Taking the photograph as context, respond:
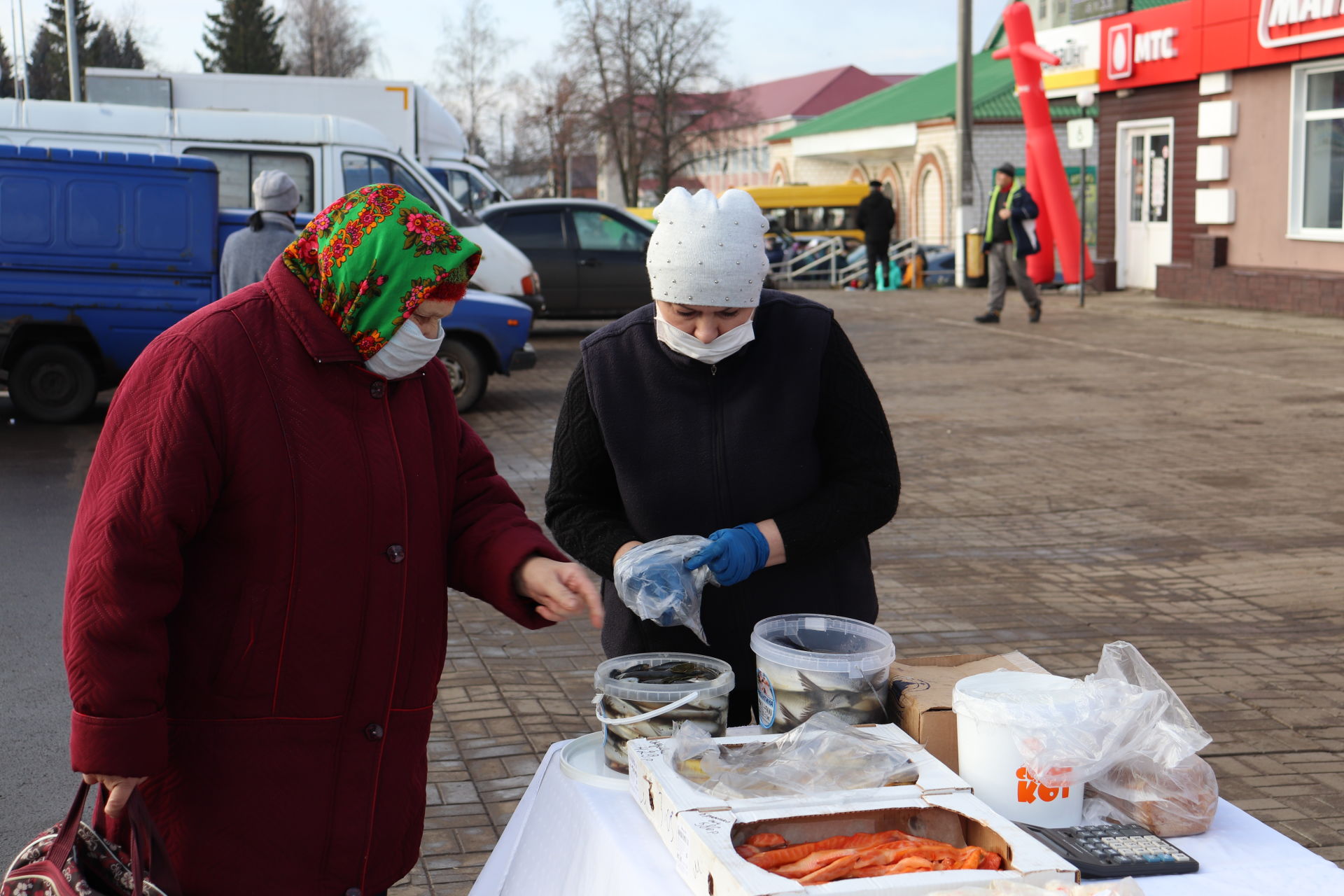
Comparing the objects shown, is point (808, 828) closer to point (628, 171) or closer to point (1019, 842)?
point (1019, 842)

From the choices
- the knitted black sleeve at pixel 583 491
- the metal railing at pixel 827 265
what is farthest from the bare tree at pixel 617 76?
the knitted black sleeve at pixel 583 491

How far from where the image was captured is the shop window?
19.2 metres

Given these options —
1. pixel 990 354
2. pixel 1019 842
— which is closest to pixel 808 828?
pixel 1019 842

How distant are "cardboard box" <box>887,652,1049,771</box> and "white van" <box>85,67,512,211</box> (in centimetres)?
1571

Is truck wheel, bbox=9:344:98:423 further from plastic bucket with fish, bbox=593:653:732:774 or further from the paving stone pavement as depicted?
plastic bucket with fish, bbox=593:653:732:774

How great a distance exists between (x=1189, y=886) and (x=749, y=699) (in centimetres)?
110

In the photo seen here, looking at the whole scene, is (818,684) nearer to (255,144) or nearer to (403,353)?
(403,353)

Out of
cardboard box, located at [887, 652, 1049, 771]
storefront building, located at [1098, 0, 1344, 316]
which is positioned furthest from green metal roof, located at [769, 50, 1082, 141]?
cardboard box, located at [887, 652, 1049, 771]

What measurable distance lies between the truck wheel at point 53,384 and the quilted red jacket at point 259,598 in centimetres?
996

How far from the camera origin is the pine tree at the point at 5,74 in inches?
2311

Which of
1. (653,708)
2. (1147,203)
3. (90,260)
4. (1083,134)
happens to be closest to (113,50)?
(1147,203)

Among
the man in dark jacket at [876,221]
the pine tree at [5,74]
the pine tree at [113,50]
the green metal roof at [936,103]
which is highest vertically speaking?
the pine tree at [113,50]

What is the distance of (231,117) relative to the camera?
1420cm

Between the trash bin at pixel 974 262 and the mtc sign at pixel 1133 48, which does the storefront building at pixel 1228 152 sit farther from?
the trash bin at pixel 974 262
